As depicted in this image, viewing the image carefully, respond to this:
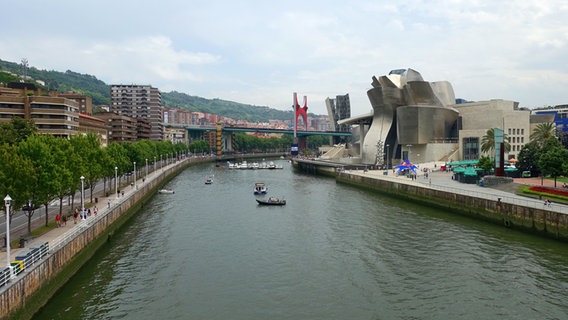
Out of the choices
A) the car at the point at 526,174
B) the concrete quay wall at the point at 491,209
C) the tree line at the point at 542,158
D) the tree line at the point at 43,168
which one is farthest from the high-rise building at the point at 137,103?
the car at the point at 526,174

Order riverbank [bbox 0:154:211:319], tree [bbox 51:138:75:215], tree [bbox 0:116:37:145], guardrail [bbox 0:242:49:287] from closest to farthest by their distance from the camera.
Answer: guardrail [bbox 0:242:49:287] < riverbank [bbox 0:154:211:319] < tree [bbox 51:138:75:215] < tree [bbox 0:116:37:145]

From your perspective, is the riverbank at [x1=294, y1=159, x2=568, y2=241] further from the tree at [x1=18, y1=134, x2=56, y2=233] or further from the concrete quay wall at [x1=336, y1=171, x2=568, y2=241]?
the tree at [x1=18, y1=134, x2=56, y2=233]

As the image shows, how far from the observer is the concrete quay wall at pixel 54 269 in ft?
66.7

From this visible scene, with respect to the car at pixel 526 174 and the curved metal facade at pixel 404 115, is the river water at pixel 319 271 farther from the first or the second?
the curved metal facade at pixel 404 115

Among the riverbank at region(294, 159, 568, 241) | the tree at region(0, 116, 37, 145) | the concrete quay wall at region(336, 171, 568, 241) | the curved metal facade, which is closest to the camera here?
the concrete quay wall at region(336, 171, 568, 241)

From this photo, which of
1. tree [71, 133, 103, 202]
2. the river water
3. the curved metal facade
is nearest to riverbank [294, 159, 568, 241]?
the river water

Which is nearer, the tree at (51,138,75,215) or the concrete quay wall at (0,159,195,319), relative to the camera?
the concrete quay wall at (0,159,195,319)

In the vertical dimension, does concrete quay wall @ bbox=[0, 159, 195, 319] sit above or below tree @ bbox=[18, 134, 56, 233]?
below

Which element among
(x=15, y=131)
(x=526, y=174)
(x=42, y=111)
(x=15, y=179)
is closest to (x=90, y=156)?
(x=15, y=131)

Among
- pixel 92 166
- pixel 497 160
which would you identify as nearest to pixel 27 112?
pixel 92 166

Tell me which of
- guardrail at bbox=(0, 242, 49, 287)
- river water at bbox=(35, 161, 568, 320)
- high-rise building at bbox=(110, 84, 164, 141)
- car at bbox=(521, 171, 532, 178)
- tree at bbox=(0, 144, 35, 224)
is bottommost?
river water at bbox=(35, 161, 568, 320)

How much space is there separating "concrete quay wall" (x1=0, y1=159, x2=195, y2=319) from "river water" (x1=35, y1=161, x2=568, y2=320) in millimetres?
804

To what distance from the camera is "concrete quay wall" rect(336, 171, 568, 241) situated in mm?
38031

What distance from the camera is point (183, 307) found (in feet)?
80.5
